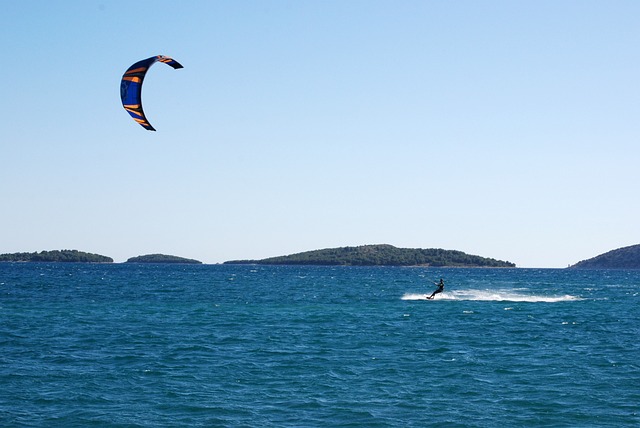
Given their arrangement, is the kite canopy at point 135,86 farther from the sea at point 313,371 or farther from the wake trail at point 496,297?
the wake trail at point 496,297

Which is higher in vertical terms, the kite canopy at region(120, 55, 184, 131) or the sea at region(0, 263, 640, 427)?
the kite canopy at region(120, 55, 184, 131)

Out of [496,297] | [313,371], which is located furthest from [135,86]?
[496,297]

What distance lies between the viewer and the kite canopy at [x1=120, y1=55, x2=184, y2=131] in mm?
30344

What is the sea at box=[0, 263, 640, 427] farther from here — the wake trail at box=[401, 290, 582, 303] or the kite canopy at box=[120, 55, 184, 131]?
the wake trail at box=[401, 290, 582, 303]

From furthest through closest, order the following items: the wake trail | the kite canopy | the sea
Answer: the wake trail < the kite canopy < the sea

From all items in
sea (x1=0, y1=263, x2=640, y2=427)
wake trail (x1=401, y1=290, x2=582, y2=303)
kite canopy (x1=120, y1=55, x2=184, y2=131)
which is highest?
kite canopy (x1=120, y1=55, x2=184, y2=131)

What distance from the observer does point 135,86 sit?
3119 centimetres

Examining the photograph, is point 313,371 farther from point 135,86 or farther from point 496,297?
point 496,297

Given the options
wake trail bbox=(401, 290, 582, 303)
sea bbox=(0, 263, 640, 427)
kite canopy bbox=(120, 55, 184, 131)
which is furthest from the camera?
wake trail bbox=(401, 290, 582, 303)

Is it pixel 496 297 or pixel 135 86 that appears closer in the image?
pixel 135 86

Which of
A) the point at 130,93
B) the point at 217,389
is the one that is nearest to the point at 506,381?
the point at 217,389

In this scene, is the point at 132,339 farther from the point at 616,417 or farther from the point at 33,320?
the point at 616,417

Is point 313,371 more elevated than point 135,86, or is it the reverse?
point 135,86

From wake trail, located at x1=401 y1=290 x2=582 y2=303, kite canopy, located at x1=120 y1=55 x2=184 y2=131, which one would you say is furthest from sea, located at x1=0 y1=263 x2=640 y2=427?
wake trail, located at x1=401 y1=290 x2=582 y2=303
